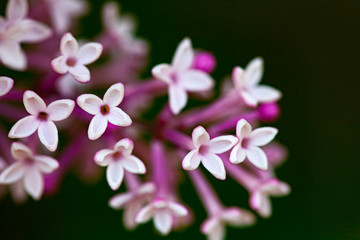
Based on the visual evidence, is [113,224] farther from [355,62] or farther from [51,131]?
[355,62]

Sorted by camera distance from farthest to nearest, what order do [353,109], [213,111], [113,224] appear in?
[353,109] → [113,224] → [213,111]

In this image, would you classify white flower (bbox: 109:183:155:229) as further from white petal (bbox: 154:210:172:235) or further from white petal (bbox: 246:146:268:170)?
white petal (bbox: 246:146:268:170)

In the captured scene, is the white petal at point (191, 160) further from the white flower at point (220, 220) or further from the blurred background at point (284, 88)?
the blurred background at point (284, 88)

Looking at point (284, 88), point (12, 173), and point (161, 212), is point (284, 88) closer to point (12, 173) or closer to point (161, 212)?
point (161, 212)

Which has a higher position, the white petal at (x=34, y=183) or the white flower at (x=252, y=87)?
the white flower at (x=252, y=87)

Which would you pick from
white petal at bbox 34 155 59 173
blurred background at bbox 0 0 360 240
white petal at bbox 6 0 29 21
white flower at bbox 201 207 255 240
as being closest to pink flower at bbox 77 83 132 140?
white petal at bbox 34 155 59 173

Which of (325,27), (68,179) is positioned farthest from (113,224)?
(325,27)

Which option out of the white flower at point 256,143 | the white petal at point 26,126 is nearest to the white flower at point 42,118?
the white petal at point 26,126
